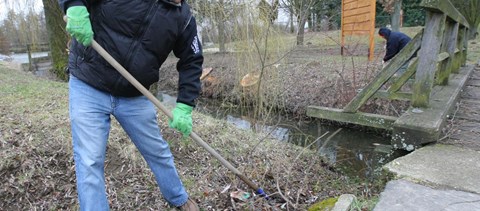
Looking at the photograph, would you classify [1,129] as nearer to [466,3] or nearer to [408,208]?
[408,208]

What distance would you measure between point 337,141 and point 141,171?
4.16m

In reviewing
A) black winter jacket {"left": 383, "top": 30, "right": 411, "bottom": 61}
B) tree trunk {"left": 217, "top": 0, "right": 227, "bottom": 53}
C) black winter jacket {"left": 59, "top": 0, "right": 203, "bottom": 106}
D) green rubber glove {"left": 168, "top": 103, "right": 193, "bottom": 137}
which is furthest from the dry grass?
black winter jacket {"left": 383, "top": 30, "right": 411, "bottom": 61}

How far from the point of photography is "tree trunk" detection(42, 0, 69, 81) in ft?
24.4

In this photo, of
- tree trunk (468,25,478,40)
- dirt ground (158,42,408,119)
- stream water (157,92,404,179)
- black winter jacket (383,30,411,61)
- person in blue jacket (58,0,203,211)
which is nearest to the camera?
person in blue jacket (58,0,203,211)

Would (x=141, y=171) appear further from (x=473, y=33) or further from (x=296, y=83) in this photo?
(x=473, y=33)

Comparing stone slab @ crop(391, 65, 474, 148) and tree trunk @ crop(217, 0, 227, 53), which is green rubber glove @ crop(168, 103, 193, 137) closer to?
stone slab @ crop(391, 65, 474, 148)

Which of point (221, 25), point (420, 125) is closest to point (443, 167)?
point (420, 125)

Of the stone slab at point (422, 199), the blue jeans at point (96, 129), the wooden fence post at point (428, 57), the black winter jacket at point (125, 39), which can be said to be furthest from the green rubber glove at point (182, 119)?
the wooden fence post at point (428, 57)

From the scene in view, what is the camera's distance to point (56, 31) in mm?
7613

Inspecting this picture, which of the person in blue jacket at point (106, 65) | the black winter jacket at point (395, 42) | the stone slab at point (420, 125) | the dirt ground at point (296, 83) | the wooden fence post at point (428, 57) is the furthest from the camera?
the black winter jacket at point (395, 42)

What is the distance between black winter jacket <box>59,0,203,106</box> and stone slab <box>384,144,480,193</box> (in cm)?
202

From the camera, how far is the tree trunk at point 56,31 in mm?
7430

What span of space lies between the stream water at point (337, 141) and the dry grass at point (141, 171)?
2.43 feet

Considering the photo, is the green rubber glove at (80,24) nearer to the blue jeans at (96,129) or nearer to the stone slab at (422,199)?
the blue jeans at (96,129)
